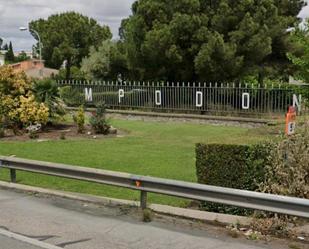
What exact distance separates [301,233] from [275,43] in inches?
1030

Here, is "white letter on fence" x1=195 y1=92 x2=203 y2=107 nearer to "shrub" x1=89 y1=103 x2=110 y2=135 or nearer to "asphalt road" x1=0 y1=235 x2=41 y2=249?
"shrub" x1=89 y1=103 x2=110 y2=135

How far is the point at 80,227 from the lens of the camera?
22.6 ft

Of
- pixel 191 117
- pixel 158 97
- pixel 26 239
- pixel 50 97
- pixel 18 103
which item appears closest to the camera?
pixel 26 239

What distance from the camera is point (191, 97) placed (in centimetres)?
2580

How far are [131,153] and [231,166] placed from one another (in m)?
6.62

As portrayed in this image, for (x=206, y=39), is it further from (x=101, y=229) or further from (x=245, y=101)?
(x=101, y=229)

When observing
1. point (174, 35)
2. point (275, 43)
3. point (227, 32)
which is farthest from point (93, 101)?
point (275, 43)

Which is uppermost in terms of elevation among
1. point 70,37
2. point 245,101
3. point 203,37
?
point 70,37

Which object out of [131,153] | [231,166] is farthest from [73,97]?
[231,166]

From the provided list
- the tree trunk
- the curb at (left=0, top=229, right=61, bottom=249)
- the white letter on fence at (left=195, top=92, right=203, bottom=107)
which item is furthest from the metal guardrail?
the tree trunk

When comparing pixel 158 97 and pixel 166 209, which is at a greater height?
pixel 158 97

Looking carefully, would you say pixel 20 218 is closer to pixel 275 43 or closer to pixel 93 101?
pixel 93 101

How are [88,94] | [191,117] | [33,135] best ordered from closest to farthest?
[33,135] → [191,117] → [88,94]

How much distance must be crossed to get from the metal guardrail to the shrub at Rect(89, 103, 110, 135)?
8905 millimetres
